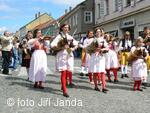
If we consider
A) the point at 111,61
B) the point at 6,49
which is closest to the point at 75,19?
the point at 6,49

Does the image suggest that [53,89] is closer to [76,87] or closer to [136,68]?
[76,87]

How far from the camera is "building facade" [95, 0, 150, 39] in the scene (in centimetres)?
2834

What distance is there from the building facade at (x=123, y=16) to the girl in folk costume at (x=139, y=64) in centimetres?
1601

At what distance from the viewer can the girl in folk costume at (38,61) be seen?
35.8 ft

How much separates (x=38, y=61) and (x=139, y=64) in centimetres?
295

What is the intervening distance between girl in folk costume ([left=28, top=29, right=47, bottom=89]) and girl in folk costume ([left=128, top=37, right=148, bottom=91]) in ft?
8.59

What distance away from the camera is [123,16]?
32.4 meters

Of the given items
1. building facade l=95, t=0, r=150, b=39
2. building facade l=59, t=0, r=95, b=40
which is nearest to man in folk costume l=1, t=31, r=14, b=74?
building facade l=95, t=0, r=150, b=39

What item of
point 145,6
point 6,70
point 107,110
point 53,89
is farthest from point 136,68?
point 145,6

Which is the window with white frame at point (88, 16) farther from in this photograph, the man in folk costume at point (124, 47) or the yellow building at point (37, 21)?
the yellow building at point (37, 21)

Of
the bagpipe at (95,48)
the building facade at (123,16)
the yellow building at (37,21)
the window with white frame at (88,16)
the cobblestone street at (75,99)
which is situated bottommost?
the cobblestone street at (75,99)

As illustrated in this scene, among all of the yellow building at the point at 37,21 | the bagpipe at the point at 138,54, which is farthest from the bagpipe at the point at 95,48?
the yellow building at the point at 37,21

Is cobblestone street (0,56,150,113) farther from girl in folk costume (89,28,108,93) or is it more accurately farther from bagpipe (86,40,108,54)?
bagpipe (86,40,108,54)

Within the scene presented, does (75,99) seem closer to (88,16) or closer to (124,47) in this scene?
(124,47)
